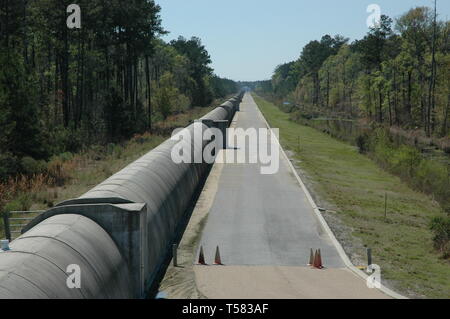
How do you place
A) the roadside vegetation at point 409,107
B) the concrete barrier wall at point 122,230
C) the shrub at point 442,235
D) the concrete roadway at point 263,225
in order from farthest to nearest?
the roadside vegetation at point 409,107 → the shrub at point 442,235 → the concrete roadway at point 263,225 → the concrete barrier wall at point 122,230

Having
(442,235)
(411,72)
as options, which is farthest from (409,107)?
(442,235)

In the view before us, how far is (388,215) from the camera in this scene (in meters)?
26.9

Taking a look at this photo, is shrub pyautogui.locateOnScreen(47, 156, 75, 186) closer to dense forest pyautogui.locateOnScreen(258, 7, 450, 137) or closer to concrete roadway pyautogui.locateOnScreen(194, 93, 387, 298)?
concrete roadway pyautogui.locateOnScreen(194, 93, 387, 298)

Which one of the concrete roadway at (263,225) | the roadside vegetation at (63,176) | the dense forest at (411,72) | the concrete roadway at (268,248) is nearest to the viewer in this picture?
the concrete roadway at (268,248)

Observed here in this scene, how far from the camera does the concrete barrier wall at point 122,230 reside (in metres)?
10.5

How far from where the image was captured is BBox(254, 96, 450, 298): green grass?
17.4 metres

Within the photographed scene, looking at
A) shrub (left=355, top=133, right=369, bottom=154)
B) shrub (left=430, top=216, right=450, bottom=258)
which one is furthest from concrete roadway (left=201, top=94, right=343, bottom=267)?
shrub (left=355, top=133, right=369, bottom=154)

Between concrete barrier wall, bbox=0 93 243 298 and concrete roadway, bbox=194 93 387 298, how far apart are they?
6.21ft

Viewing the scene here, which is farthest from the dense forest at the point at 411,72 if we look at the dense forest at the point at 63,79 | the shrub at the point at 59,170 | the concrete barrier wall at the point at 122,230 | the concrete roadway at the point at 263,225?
the concrete barrier wall at the point at 122,230

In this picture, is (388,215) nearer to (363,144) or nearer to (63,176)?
(63,176)

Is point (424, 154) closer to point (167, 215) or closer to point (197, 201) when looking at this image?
point (197, 201)

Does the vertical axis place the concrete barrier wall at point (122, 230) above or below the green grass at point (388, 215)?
above

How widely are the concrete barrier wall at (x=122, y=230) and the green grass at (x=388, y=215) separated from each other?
809 centimetres

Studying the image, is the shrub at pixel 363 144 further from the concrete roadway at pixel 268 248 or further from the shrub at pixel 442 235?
the shrub at pixel 442 235
